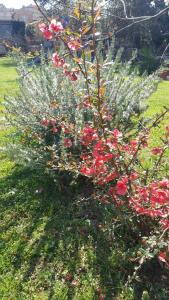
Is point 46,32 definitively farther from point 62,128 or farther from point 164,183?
point 164,183

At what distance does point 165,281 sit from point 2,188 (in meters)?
2.19

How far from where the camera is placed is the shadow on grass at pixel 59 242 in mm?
2947

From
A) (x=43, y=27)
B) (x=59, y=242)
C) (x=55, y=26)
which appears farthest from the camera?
(x=59, y=242)

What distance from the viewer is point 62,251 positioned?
326cm

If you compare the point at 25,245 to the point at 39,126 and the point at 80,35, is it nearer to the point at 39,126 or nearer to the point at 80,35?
the point at 39,126

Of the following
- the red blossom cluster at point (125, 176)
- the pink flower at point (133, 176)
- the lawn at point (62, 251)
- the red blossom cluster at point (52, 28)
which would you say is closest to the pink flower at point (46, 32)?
the red blossom cluster at point (52, 28)

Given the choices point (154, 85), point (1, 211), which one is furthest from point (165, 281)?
point (154, 85)

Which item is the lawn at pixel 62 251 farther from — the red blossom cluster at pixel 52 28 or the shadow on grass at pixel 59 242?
the red blossom cluster at pixel 52 28

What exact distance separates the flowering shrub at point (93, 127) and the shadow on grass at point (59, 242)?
276 mm

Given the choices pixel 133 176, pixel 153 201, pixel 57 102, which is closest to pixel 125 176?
pixel 133 176

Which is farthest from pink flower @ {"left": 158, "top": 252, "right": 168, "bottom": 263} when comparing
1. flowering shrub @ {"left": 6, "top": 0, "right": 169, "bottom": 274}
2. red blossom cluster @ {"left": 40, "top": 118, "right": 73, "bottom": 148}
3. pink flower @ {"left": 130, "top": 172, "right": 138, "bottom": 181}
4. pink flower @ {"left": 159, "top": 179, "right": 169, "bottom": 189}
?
red blossom cluster @ {"left": 40, "top": 118, "right": 73, "bottom": 148}

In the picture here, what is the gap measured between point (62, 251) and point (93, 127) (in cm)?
108

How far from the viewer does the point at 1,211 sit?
3.88 m

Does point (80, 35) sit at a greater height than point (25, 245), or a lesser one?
greater
